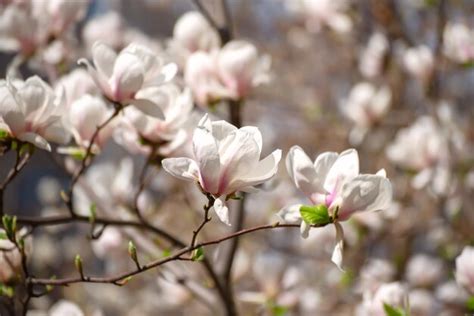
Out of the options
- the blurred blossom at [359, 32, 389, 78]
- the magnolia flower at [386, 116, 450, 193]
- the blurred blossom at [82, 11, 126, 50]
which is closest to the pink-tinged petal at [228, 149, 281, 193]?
the magnolia flower at [386, 116, 450, 193]

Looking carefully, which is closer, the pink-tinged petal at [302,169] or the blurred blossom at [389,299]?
the pink-tinged petal at [302,169]

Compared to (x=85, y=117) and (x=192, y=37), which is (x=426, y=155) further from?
(x=85, y=117)

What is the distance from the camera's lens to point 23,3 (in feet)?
4.81

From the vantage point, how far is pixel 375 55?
8.91 feet

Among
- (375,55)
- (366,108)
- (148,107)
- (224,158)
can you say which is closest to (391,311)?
(224,158)

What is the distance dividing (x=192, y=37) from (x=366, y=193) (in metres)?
0.75

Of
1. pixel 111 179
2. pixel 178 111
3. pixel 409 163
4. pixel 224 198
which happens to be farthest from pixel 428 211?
pixel 224 198

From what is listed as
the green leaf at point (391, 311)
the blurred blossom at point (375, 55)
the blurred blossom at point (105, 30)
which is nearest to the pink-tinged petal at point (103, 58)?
the green leaf at point (391, 311)

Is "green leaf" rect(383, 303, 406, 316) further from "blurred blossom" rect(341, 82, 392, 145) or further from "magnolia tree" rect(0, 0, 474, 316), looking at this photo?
"blurred blossom" rect(341, 82, 392, 145)

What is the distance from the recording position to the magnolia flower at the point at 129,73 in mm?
1018

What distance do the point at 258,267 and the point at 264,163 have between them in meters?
1.04

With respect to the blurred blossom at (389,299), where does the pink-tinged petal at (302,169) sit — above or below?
above

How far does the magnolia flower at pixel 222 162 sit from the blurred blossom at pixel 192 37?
674 millimetres

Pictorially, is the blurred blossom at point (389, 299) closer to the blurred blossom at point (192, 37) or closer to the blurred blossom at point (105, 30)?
the blurred blossom at point (192, 37)
